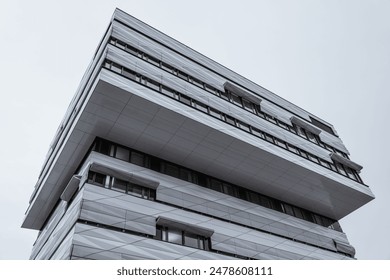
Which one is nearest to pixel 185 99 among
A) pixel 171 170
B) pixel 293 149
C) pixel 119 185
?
pixel 171 170

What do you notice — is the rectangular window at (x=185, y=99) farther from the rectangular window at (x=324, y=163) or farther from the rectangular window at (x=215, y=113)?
the rectangular window at (x=324, y=163)

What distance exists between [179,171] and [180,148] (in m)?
1.67

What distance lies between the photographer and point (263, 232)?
2269 cm

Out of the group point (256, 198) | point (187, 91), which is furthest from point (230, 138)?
point (256, 198)

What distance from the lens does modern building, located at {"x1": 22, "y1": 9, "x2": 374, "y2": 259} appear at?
1711 centimetres

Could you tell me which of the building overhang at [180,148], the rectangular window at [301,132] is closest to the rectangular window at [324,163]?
the building overhang at [180,148]

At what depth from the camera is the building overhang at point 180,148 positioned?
63.7 feet

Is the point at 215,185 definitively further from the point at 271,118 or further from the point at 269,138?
the point at 271,118

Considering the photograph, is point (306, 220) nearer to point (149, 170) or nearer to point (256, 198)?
point (256, 198)

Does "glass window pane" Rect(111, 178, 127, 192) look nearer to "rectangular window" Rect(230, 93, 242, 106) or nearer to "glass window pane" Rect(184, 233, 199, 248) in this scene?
"glass window pane" Rect(184, 233, 199, 248)

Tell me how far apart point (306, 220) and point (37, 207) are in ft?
71.3

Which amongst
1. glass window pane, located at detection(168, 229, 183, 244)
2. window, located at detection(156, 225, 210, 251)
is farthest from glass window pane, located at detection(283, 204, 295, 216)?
glass window pane, located at detection(168, 229, 183, 244)

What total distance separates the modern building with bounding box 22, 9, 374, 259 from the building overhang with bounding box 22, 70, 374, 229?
0.28 feet

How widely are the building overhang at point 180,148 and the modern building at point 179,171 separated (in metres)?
0.09
